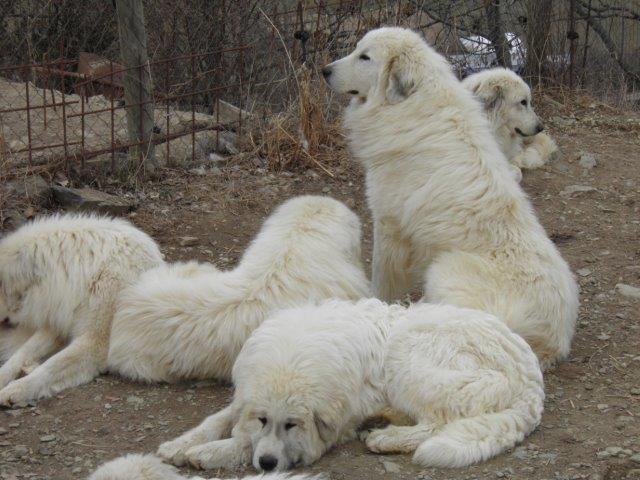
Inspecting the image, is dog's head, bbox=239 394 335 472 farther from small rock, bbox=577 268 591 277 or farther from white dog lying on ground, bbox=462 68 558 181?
white dog lying on ground, bbox=462 68 558 181

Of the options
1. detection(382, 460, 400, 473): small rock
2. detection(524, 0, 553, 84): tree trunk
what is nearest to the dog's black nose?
detection(382, 460, 400, 473): small rock

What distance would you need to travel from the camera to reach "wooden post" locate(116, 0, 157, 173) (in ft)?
24.2

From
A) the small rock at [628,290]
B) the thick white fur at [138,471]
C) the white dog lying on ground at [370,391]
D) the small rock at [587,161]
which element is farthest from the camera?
the small rock at [587,161]

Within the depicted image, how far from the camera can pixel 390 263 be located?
561 cm

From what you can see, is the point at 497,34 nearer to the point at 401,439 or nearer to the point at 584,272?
the point at 584,272

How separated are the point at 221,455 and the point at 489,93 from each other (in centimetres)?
452

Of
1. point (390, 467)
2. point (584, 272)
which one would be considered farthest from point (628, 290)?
point (390, 467)

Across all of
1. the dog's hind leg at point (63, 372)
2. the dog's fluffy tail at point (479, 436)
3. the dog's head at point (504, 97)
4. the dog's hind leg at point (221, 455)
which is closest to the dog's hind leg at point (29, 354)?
the dog's hind leg at point (63, 372)

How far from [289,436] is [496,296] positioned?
5.14 feet

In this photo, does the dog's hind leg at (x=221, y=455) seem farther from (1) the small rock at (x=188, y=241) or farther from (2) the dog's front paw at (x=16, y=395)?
(1) the small rock at (x=188, y=241)

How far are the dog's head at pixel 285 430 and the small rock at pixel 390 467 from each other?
296 mm

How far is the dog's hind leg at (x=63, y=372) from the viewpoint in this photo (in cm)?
461

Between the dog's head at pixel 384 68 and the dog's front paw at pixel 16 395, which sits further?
the dog's head at pixel 384 68

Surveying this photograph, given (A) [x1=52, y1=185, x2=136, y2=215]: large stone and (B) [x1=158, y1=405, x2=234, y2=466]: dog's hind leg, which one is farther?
(A) [x1=52, y1=185, x2=136, y2=215]: large stone
